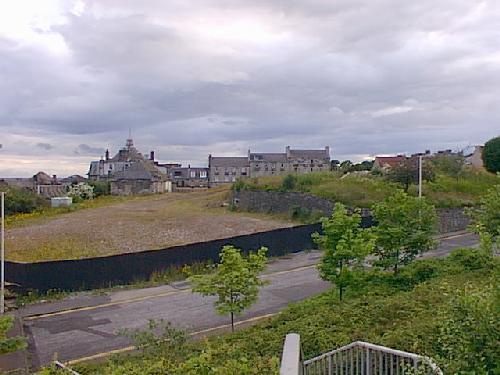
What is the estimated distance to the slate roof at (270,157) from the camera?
9662 cm

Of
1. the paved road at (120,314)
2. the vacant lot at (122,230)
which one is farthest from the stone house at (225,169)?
the paved road at (120,314)

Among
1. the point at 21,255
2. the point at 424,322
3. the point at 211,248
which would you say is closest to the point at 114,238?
the point at 21,255

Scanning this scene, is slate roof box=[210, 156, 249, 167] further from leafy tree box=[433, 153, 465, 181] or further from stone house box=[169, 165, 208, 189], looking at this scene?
leafy tree box=[433, 153, 465, 181]

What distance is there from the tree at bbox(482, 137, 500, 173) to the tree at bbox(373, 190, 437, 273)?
30.6 metres

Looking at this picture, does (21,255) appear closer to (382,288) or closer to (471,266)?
(382,288)

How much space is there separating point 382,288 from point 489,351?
1093 centimetres

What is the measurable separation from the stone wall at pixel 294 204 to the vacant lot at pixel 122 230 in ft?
5.77

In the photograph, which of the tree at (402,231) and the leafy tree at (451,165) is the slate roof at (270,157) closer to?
the leafy tree at (451,165)

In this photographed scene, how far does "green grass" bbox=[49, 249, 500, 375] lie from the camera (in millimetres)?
4910

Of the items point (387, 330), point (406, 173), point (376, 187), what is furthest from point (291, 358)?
point (376, 187)

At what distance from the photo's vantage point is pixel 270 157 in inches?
3853

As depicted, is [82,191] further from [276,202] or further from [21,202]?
[276,202]

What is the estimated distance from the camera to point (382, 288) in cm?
1552

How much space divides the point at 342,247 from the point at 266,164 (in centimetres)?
8319
